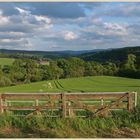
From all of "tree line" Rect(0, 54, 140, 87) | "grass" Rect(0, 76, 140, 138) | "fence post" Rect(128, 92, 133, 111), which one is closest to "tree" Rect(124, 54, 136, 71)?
"tree line" Rect(0, 54, 140, 87)

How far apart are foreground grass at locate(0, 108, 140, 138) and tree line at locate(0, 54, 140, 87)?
66445mm

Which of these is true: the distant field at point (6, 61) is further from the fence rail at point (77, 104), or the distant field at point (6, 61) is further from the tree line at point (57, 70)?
the fence rail at point (77, 104)

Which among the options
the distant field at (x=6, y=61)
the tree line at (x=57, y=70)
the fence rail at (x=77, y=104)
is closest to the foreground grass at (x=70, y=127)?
the fence rail at (x=77, y=104)

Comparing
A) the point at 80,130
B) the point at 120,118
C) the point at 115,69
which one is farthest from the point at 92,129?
the point at 115,69

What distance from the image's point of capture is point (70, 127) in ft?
34.1

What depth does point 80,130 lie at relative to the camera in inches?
401

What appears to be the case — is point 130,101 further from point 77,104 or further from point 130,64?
point 130,64

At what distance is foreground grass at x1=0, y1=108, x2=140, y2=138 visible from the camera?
32.6 feet

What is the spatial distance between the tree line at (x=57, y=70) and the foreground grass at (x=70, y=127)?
6644cm

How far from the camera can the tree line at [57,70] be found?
273 ft

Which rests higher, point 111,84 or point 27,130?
point 27,130

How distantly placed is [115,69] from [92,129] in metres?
82.1

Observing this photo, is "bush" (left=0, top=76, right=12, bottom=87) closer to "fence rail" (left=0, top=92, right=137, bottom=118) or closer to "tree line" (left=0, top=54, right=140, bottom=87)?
"tree line" (left=0, top=54, right=140, bottom=87)

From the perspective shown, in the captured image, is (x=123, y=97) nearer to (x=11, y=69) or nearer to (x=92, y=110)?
(x=92, y=110)
